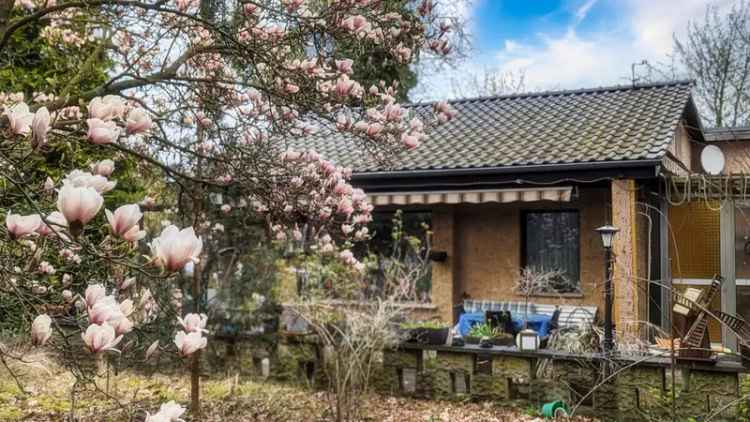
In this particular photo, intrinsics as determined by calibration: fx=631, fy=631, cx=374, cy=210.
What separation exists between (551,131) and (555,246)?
2611 millimetres

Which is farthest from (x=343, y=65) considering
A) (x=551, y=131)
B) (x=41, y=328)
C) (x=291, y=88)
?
(x=551, y=131)

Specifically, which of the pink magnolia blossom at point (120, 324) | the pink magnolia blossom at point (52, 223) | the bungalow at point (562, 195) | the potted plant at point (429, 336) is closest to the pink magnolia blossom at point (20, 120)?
the pink magnolia blossom at point (52, 223)

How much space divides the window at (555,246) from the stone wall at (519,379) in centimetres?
486

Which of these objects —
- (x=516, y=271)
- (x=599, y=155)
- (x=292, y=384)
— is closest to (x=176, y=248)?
(x=292, y=384)

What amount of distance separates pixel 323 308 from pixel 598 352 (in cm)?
390

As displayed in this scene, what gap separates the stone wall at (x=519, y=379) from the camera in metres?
7.58

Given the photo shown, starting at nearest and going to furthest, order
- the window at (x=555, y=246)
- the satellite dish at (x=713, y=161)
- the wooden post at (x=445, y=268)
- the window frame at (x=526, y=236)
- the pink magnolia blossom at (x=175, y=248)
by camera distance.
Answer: the pink magnolia blossom at (x=175, y=248) < the satellite dish at (x=713, y=161) < the window frame at (x=526, y=236) < the window at (x=555, y=246) < the wooden post at (x=445, y=268)

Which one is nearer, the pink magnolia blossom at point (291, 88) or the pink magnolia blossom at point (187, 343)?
the pink magnolia blossom at point (187, 343)

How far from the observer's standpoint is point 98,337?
2119 millimetres

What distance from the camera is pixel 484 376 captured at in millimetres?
8875

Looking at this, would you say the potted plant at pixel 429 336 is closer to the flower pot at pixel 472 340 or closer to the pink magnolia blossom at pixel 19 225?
the flower pot at pixel 472 340

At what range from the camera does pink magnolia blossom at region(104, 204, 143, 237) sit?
206 centimetres

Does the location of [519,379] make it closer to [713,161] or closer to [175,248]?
[713,161]

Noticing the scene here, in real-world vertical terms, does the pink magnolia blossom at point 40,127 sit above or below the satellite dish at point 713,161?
below
